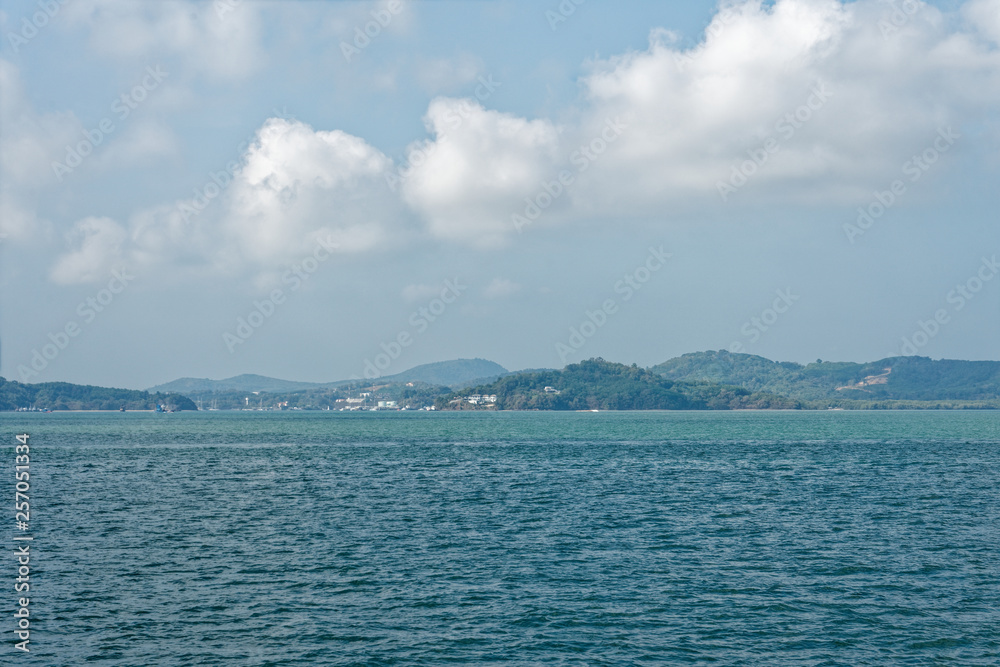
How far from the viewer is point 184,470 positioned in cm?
8438

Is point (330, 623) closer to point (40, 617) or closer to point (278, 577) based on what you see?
point (278, 577)

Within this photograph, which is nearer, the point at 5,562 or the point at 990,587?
the point at 990,587

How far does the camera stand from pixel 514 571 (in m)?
34.8

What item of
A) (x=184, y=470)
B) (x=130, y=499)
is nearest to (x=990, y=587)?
(x=130, y=499)

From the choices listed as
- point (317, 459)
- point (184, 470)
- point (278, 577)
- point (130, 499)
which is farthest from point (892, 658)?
point (317, 459)

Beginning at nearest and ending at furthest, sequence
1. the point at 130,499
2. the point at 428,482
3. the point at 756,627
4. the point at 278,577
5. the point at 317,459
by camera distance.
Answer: the point at 756,627, the point at 278,577, the point at 130,499, the point at 428,482, the point at 317,459

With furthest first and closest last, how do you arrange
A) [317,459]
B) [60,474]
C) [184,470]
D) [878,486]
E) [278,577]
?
[317,459] < [184,470] < [60,474] < [878,486] < [278,577]

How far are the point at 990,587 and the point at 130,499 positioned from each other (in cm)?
5225

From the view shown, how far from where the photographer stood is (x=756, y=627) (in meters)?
27.1

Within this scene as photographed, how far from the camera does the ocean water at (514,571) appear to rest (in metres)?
25.5

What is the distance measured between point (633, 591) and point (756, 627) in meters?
5.54

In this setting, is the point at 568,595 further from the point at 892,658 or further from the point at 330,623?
the point at 892,658

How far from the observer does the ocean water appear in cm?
2545

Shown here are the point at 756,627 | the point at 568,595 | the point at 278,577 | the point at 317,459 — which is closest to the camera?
the point at 756,627
